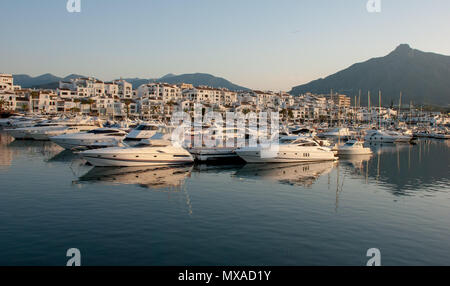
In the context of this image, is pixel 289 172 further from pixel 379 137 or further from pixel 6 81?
pixel 6 81

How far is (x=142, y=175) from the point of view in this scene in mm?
25172

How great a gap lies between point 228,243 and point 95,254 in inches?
166

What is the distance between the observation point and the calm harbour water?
11656mm

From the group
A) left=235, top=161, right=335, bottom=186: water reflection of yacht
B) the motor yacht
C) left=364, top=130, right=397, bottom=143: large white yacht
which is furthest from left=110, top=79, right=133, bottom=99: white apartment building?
left=235, top=161, right=335, bottom=186: water reflection of yacht

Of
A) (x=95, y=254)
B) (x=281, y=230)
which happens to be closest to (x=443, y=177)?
(x=281, y=230)

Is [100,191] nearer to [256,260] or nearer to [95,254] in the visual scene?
[95,254]

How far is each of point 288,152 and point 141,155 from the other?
→ 39.9ft

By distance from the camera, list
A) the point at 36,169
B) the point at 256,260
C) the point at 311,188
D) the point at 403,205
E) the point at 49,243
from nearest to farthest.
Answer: the point at 256,260 → the point at 49,243 → the point at 403,205 → the point at 311,188 → the point at 36,169

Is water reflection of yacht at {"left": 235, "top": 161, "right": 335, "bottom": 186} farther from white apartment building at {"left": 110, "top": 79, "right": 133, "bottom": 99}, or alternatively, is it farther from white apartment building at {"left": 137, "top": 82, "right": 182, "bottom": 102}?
white apartment building at {"left": 110, "top": 79, "right": 133, "bottom": 99}

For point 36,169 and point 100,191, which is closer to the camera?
point 100,191

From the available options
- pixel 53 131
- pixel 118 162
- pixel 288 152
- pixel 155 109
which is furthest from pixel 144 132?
pixel 155 109

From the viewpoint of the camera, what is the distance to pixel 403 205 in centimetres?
1877

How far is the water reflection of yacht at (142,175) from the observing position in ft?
74.8

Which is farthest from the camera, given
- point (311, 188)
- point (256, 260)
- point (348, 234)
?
point (311, 188)
